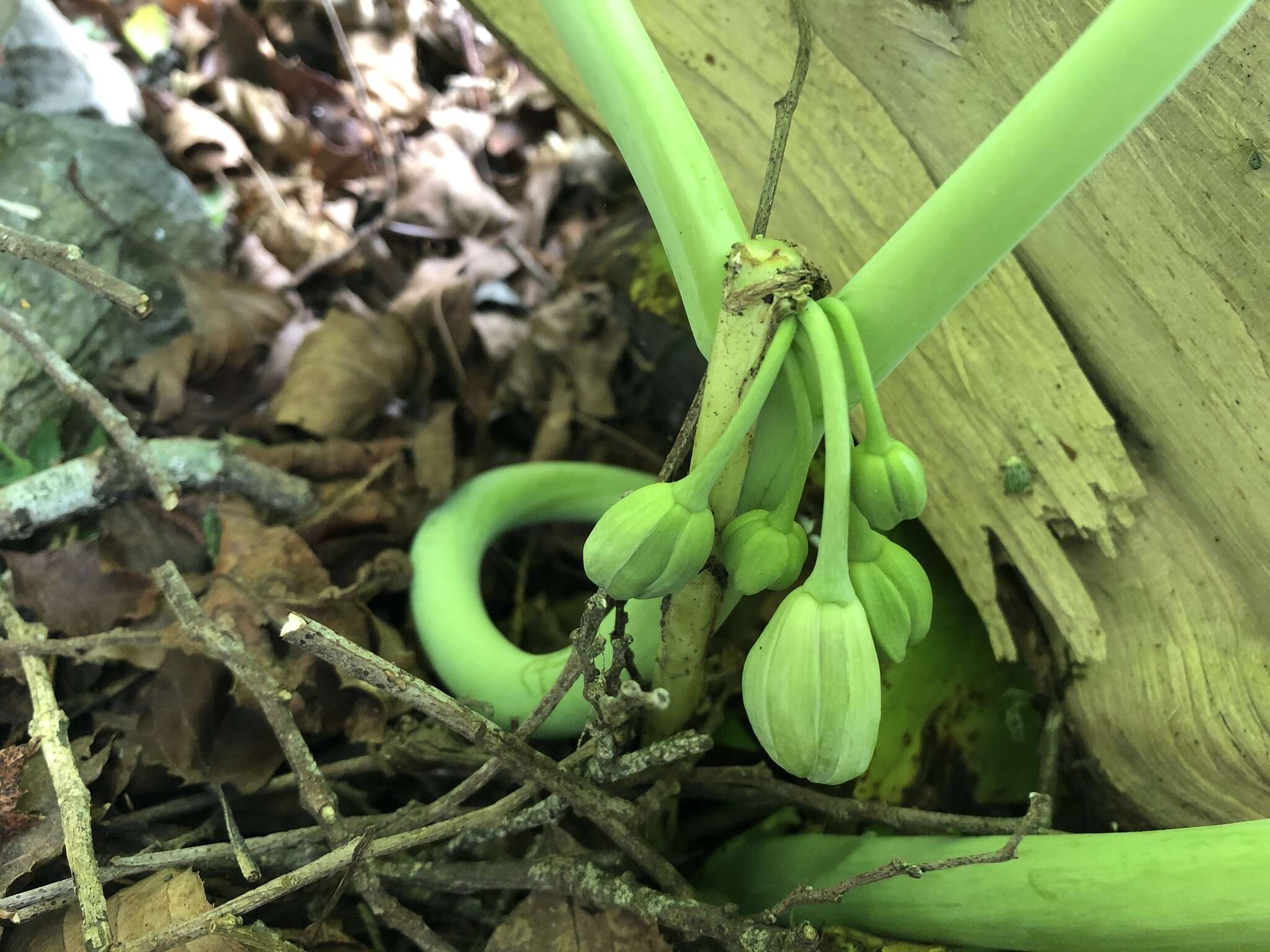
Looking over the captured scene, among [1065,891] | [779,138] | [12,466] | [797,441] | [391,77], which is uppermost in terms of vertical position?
[779,138]

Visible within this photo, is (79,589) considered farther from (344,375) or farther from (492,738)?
(492,738)

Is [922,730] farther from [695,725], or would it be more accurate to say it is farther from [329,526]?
[329,526]

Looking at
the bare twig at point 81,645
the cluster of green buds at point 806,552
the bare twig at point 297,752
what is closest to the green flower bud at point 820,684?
the cluster of green buds at point 806,552

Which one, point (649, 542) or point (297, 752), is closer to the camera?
point (649, 542)

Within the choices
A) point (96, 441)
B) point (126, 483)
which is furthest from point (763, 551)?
point (96, 441)

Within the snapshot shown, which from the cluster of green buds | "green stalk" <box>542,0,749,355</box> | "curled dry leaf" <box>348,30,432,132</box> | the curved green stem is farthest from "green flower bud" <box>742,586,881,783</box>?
"curled dry leaf" <box>348,30,432,132</box>

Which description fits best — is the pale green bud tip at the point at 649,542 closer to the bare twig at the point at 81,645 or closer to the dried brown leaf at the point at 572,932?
the dried brown leaf at the point at 572,932

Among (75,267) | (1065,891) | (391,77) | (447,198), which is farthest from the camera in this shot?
(391,77)

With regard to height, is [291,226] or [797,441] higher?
[797,441]

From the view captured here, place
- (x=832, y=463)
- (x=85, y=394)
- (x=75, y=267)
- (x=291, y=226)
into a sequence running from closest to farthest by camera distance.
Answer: (x=832, y=463), (x=75, y=267), (x=85, y=394), (x=291, y=226)

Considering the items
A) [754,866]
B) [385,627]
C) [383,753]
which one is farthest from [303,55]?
[754,866]
